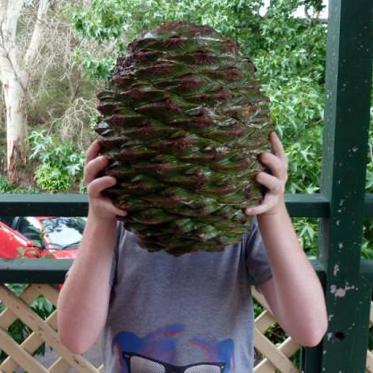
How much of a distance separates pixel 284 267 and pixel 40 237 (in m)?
1.47

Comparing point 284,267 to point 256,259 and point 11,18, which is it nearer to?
point 256,259

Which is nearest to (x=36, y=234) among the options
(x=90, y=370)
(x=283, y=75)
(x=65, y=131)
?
(x=90, y=370)

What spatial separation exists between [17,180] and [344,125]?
651 centimetres

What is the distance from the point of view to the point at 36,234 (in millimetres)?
2107

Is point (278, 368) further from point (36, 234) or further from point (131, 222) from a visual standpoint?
point (36, 234)

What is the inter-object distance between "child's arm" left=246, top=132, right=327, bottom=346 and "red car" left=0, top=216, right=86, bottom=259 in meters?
0.94

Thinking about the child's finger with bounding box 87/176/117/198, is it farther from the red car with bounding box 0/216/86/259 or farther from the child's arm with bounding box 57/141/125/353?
the red car with bounding box 0/216/86/259

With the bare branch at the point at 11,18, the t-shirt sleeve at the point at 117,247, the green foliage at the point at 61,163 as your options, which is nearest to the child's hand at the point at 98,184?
the t-shirt sleeve at the point at 117,247

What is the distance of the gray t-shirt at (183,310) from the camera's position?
0.80 meters

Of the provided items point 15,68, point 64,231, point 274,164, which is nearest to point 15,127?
point 15,68

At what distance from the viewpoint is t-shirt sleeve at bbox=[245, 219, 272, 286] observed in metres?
0.82

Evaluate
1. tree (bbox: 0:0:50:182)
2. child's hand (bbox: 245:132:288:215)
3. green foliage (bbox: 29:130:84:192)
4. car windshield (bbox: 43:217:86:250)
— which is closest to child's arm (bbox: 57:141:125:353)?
child's hand (bbox: 245:132:288:215)

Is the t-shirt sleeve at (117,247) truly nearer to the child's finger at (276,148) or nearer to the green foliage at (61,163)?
the child's finger at (276,148)

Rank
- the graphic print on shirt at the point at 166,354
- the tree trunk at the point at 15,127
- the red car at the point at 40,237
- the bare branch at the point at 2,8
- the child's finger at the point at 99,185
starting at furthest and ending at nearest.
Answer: the tree trunk at the point at 15,127
the bare branch at the point at 2,8
the red car at the point at 40,237
the graphic print on shirt at the point at 166,354
the child's finger at the point at 99,185
